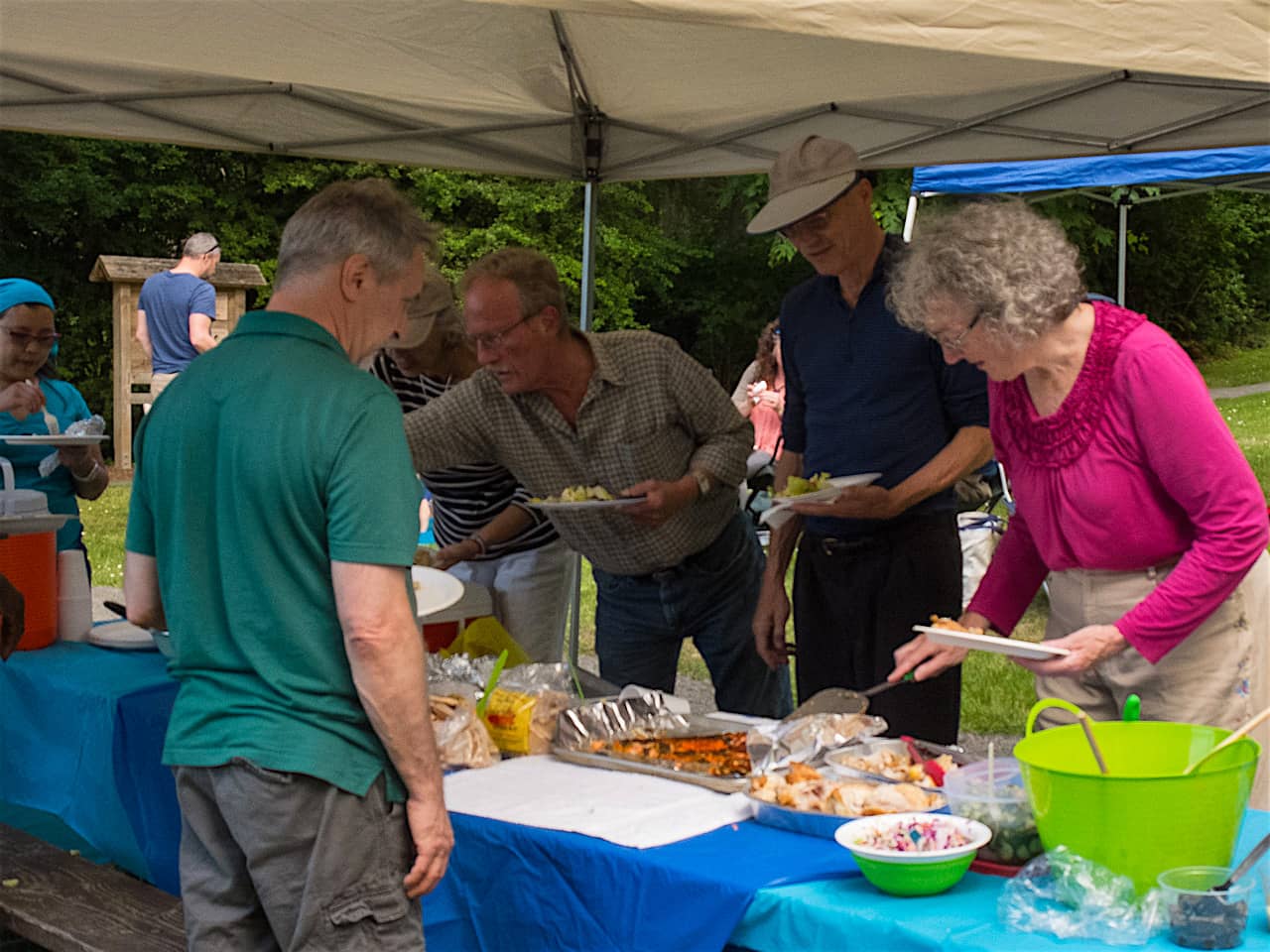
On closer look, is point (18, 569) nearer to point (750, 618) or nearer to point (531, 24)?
point (750, 618)

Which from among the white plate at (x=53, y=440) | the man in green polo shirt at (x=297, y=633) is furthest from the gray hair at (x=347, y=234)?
the white plate at (x=53, y=440)

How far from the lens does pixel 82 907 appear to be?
278cm

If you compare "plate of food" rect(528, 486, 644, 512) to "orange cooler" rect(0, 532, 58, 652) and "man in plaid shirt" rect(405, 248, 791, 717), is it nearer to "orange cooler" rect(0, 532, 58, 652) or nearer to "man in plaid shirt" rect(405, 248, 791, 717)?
"man in plaid shirt" rect(405, 248, 791, 717)

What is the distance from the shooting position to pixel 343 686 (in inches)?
68.7

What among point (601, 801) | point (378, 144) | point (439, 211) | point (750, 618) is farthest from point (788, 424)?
point (439, 211)

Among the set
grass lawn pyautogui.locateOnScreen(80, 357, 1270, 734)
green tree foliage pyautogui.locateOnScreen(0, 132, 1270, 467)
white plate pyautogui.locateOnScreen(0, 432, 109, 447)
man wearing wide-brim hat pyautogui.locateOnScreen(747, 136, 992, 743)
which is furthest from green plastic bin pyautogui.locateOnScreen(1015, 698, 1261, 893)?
green tree foliage pyautogui.locateOnScreen(0, 132, 1270, 467)

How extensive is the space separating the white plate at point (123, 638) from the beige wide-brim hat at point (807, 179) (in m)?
1.68

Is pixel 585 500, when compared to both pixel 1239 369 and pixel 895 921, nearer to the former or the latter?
pixel 895 921

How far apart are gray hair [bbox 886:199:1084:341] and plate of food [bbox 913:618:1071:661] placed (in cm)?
47

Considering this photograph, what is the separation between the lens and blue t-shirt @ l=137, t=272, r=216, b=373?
926 centimetres

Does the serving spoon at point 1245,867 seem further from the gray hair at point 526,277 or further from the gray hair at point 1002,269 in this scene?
the gray hair at point 526,277

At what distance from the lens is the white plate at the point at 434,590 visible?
2.78m

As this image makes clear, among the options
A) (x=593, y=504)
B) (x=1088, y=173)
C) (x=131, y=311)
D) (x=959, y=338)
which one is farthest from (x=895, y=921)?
(x=131, y=311)

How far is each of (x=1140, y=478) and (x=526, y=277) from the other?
1.53 metres
